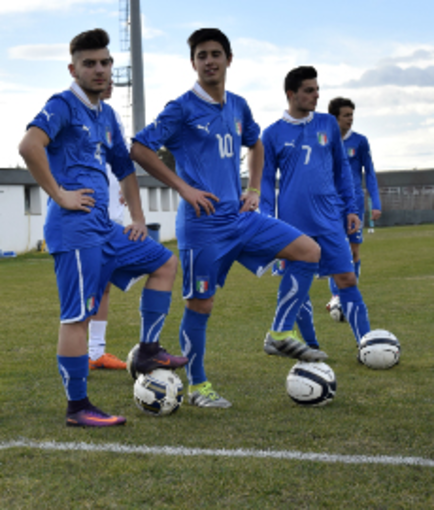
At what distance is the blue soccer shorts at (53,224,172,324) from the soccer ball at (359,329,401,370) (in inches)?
81.8

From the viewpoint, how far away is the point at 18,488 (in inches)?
116

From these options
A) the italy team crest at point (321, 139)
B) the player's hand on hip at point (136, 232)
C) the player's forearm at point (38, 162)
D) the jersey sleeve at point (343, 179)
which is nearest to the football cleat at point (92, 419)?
the player's hand on hip at point (136, 232)

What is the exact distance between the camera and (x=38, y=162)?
12.1ft

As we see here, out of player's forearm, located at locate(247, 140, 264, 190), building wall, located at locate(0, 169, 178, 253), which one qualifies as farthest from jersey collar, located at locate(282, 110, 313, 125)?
building wall, located at locate(0, 169, 178, 253)

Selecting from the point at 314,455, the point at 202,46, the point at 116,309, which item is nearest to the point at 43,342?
the point at 116,309

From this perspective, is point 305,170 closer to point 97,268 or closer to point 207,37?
point 207,37

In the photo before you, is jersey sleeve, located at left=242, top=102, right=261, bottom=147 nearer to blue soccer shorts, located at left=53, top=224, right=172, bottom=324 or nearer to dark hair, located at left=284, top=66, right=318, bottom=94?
blue soccer shorts, located at left=53, top=224, right=172, bottom=324

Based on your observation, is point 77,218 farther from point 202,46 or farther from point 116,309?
point 116,309

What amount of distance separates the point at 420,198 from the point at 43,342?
5017 centimetres

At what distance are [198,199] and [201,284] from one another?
547 mm

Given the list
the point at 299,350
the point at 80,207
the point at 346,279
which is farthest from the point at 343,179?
the point at 80,207

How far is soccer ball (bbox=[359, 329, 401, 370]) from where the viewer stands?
5.44 metres

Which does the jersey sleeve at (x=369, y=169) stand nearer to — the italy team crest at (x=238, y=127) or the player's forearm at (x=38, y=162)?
the italy team crest at (x=238, y=127)

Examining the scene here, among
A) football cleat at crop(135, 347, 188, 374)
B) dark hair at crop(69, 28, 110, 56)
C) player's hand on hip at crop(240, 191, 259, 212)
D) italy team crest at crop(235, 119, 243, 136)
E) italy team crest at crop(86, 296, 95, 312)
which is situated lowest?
football cleat at crop(135, 347, 188, 374)
